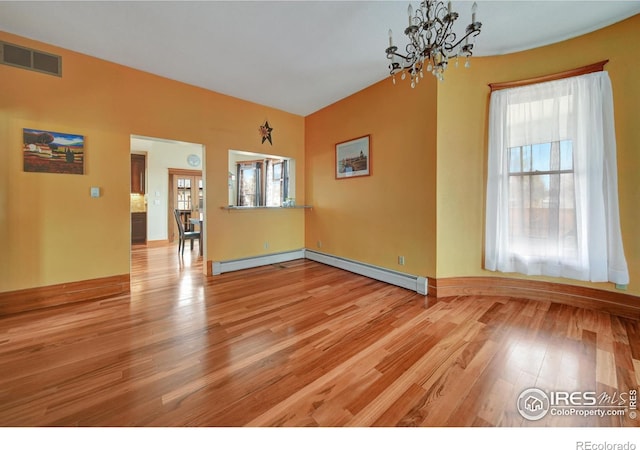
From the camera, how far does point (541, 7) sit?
223cm

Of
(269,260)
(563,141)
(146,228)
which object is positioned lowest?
(269,260)

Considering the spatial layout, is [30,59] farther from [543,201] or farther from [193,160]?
[543,201]

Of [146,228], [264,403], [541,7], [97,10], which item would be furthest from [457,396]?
[146,228]

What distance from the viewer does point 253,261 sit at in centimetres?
445

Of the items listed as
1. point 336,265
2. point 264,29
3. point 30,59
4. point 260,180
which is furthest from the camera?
point 260,180

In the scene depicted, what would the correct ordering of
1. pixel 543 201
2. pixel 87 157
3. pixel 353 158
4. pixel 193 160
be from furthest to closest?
pixel 193 160 → pixel 353 158 → pixel 87 157 → pixel 543 201

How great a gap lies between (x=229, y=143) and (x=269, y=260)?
2.19 m

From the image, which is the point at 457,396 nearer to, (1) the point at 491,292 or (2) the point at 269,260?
(1) the point at 491,292

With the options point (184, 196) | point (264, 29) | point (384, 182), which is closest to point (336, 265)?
point (384, 182)

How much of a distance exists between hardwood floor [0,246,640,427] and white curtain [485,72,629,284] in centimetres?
54

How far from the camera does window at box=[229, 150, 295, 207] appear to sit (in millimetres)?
5258

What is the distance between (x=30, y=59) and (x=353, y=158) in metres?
4.00

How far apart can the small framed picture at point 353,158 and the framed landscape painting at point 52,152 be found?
349cm
